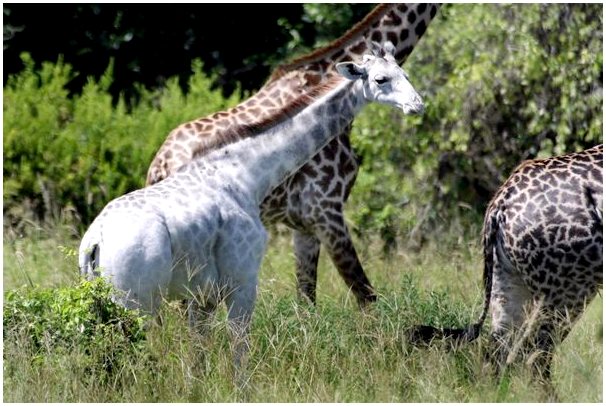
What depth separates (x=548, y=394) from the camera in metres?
6.91

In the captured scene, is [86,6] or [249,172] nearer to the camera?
[249,172]

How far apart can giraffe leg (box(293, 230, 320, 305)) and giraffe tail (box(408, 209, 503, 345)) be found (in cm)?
180

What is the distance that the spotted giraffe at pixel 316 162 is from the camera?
27.6 ft

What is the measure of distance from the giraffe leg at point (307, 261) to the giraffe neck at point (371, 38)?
1.11 m

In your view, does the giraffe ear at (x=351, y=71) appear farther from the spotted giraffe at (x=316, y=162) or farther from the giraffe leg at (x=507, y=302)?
the giraffe leg at (x=507, y=302)

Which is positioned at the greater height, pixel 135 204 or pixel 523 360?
pixel 135 204

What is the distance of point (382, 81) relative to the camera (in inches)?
287

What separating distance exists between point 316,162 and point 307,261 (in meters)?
0.76

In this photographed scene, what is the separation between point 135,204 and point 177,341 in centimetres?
82

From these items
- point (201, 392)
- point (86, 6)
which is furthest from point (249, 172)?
point (86, 6)

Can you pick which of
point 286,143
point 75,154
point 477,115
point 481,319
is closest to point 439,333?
point 481,319

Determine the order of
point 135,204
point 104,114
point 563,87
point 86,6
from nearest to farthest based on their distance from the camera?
1. point 135,204
2. point 563,87
3. point 104,114
4. point 86,6

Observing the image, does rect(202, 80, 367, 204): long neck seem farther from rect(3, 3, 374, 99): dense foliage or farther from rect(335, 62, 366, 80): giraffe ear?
rect(3, 3, 374, 99): dense foliage

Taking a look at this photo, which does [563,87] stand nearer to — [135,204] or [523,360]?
[523,360]
